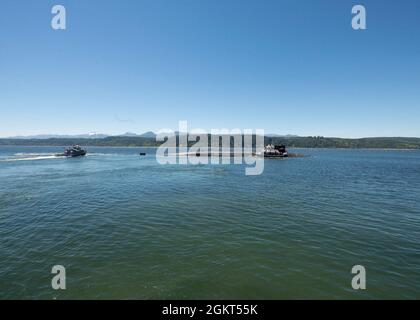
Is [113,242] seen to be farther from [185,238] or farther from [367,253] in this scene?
[367,253]

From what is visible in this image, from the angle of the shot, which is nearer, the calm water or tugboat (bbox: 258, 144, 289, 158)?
the calm water

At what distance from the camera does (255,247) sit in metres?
18.9

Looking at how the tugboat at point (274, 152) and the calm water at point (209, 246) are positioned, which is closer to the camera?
the calm water at point (209, 246)

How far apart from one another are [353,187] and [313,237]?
31.4 meters

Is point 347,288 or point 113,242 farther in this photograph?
point 113,242

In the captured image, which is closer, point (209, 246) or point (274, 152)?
point (209, 246)

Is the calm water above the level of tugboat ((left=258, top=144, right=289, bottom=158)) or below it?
below

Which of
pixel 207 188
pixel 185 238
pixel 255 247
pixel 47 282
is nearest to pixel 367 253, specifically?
pixel 255 247

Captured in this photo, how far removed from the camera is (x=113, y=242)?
64.5 feet

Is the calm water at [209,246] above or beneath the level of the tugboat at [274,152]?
beneath

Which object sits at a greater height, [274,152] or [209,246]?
[274,152]
